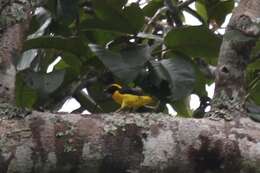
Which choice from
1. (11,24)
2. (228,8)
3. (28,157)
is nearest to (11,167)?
(28,157)

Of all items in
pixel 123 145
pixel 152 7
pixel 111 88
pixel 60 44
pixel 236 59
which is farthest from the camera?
pixel 152 7

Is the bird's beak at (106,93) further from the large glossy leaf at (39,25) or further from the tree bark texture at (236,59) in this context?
the tree bark texture at (236,59)

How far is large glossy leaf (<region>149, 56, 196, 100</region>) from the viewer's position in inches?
53.3

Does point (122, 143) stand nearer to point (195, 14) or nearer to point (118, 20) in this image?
point (118, 20)

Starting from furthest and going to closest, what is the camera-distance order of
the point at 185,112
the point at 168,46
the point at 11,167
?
the point at 185,112, the point at 168,46, the point at 11,167

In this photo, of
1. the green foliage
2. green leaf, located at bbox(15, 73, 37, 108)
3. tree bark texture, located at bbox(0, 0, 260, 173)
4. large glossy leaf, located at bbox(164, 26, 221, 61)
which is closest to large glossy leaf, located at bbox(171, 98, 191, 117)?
the green foliage

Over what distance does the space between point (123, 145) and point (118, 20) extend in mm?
580

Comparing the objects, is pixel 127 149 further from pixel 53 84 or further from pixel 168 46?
pixel 168 46

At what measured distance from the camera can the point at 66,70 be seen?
58.6 inches

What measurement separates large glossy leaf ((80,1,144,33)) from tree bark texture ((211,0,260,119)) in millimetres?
326

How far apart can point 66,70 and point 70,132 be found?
0.53 metres

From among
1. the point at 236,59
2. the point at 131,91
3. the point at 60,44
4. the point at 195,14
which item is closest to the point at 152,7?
the point at 195,14

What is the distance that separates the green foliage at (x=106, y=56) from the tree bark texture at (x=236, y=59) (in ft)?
0.67

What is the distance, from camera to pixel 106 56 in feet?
4.42
